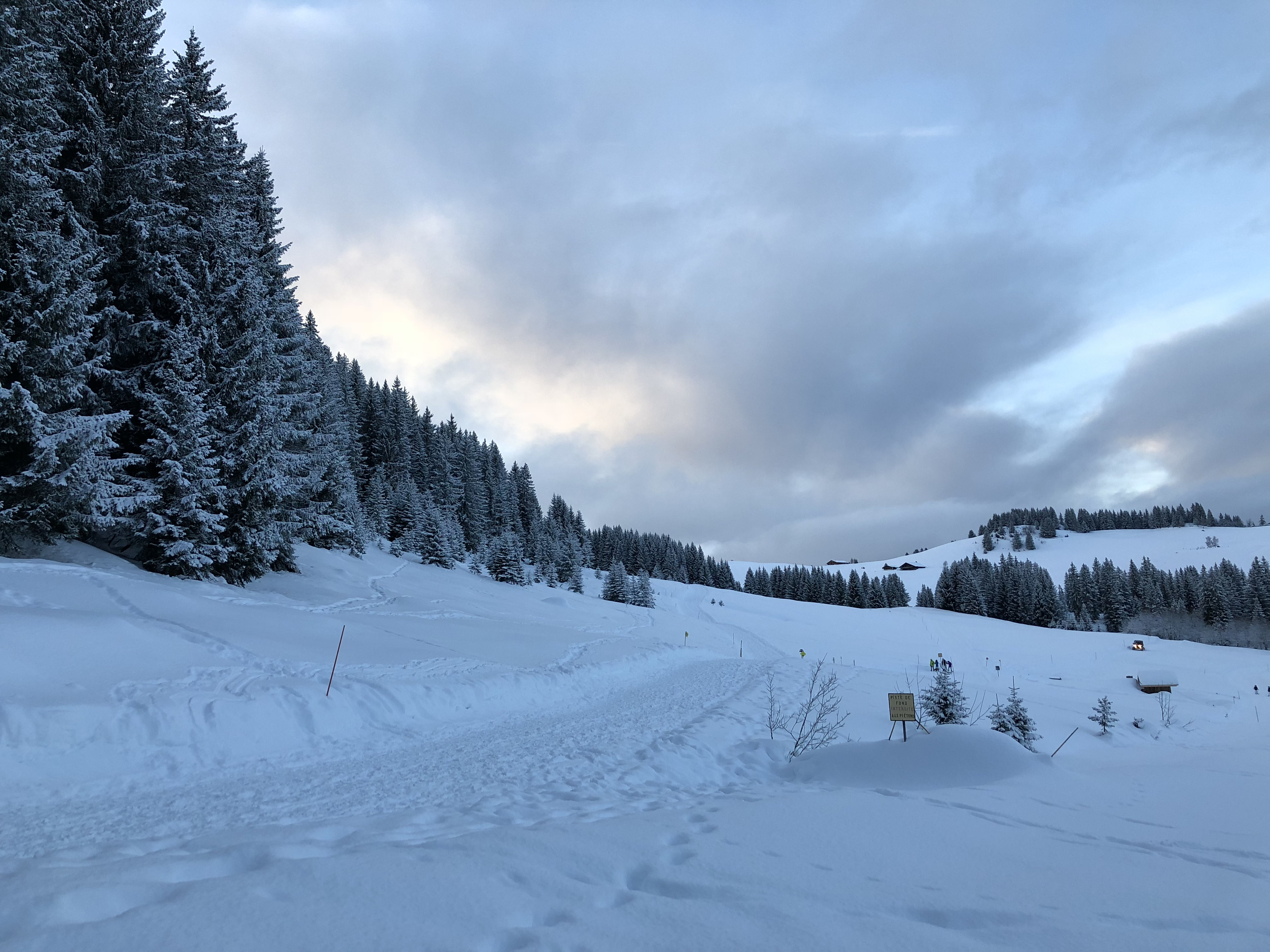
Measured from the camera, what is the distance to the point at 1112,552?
142000mm

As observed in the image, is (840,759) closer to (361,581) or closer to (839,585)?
(361,581)

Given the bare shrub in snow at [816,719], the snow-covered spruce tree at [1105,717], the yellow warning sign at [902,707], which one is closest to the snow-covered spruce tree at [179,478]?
the bare shrub in snow at [816,719]

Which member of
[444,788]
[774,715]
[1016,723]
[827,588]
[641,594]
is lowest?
[774,715]

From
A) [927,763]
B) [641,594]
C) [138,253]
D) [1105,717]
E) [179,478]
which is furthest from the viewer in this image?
[641,594]

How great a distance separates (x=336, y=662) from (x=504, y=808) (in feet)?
25.8

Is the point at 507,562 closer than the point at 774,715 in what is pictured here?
No

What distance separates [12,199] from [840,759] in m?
20.6

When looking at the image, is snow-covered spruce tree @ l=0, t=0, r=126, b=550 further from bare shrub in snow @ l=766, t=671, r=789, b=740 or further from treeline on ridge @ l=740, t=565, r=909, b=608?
treeline on ridge @ l=740, t=565, r=909, b=608

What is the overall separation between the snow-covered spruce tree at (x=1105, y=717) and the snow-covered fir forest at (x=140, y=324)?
2684 cm

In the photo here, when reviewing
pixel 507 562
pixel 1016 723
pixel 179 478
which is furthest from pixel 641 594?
pixel 179 478

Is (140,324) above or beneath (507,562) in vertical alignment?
above

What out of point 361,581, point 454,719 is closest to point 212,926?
point 454,719

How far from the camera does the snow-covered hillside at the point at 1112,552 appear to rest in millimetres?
120125

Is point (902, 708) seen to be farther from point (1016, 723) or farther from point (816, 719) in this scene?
point (1016, 723)
